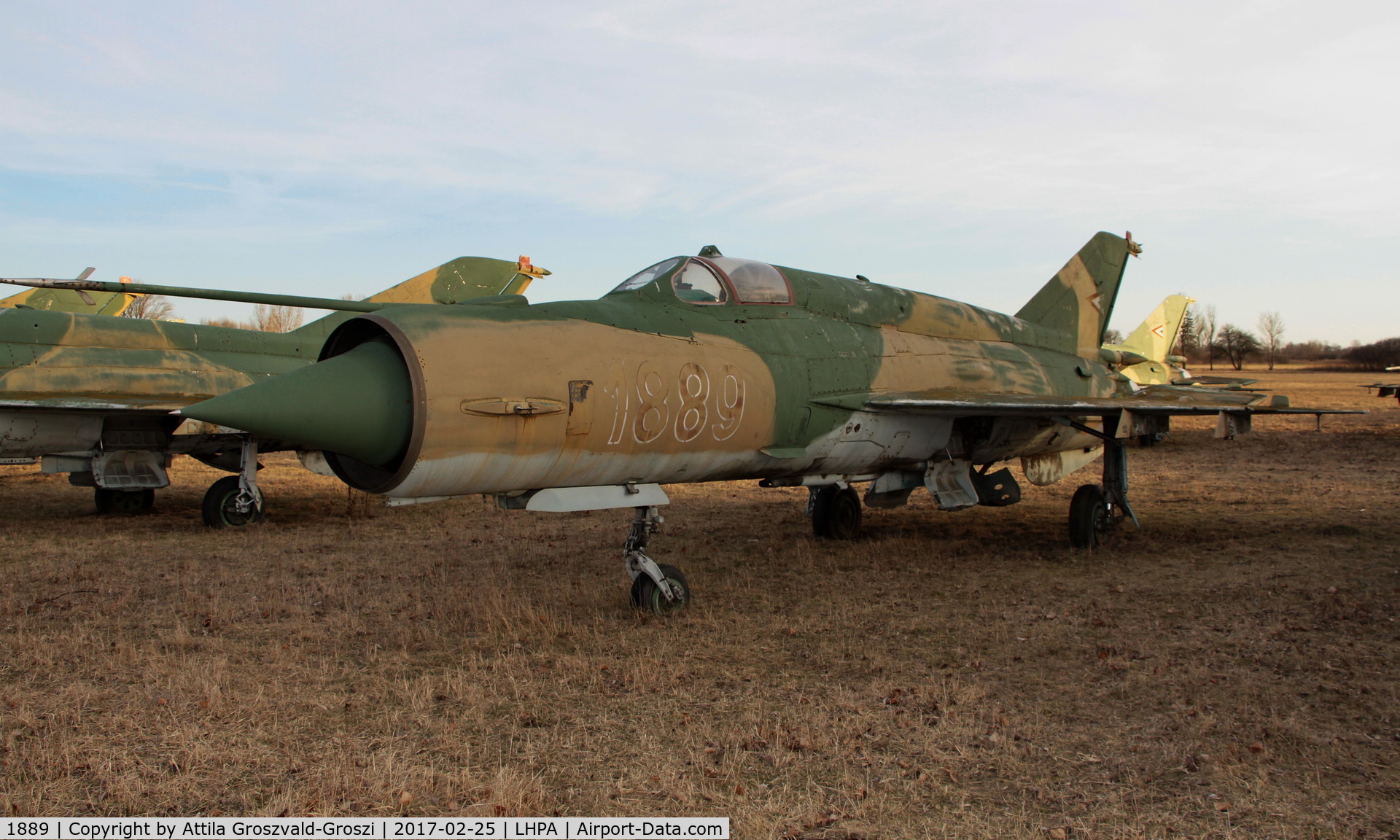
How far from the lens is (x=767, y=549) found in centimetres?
1088

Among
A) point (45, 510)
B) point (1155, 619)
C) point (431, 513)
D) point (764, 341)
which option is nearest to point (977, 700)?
point (1155, 619)

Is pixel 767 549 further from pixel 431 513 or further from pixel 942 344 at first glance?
pixel 431 513

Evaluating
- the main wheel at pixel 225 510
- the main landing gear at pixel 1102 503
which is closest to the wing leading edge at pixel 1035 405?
the main landing gear at pixel 1102 503

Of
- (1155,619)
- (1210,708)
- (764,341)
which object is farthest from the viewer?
(764,341)

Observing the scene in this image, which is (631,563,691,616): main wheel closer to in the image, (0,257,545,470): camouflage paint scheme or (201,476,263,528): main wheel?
(0,257,545,470): camouflage paint scheme

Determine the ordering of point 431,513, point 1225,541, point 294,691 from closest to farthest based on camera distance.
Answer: point 294,691 → point 1225,541 → point 431,513

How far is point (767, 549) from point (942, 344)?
321cm

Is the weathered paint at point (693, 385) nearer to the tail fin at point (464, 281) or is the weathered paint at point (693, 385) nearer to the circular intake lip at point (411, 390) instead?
the circular intake lip at point (411, 390)

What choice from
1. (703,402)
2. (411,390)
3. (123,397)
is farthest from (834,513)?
(123,397)

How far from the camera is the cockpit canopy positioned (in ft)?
25.1

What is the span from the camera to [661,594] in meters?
7.27

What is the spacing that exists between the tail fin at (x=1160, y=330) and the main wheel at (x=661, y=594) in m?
25.8
